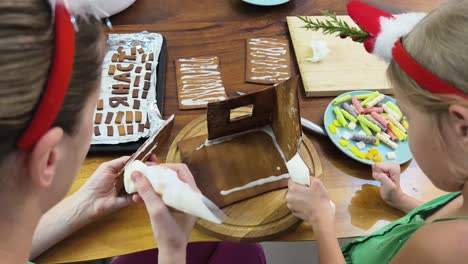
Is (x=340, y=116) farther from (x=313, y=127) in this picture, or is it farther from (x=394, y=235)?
(x=394, y=235)

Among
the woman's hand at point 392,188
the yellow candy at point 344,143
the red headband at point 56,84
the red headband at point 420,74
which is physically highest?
the red headband at point 56,84

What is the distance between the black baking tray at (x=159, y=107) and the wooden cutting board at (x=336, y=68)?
35 centimetres

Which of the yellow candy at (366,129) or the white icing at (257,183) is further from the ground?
the yellow candy at (366,129)

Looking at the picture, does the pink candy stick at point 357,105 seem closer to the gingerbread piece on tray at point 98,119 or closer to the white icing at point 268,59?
the white icing at point 268,59

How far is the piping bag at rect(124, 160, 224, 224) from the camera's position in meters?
0.81

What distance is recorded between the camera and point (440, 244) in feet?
2.39

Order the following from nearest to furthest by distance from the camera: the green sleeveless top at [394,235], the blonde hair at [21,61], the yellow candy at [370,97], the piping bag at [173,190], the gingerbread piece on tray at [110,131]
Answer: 1. the blonde hair at [21,61]
2. the piping bag at [173,190]
3. the green sleeveless top at [394,235]
4. the gingerbread piece on tray at [110,131]
5. the yellow candy at [370,97]

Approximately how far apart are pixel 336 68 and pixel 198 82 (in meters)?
0.37

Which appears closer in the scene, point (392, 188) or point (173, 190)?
point (173, 190)

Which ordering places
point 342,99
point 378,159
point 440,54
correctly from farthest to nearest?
point 342,99
point 378,159
point 440,54

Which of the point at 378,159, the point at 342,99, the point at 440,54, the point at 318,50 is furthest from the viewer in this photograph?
the point at 318,50

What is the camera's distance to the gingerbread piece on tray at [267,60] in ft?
3.88

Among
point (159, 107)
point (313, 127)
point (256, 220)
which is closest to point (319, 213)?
point (256, 220)

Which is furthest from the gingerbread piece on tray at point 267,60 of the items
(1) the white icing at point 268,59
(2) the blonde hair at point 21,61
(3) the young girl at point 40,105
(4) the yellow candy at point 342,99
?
(2) the blonde hair at point 21,61
